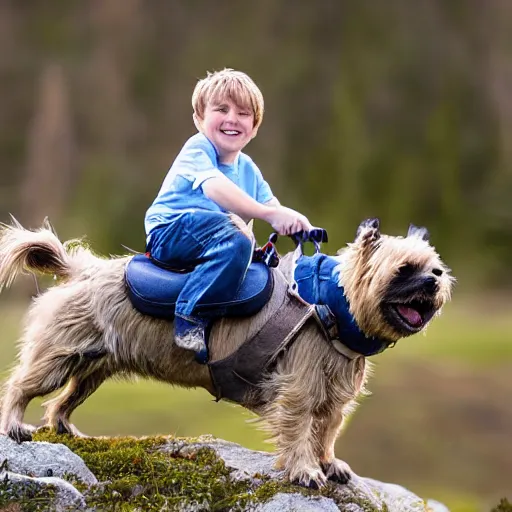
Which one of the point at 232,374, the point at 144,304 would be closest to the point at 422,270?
the point at 232,374

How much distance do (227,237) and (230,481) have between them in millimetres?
986

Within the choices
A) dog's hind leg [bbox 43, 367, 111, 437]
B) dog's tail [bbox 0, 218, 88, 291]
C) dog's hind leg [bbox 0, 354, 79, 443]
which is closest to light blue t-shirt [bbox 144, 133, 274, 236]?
dog's tail [bbox 0, 218, 88, 291]

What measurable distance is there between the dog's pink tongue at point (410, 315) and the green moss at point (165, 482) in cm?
76

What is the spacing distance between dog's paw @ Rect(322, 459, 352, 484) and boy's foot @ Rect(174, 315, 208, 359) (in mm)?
738

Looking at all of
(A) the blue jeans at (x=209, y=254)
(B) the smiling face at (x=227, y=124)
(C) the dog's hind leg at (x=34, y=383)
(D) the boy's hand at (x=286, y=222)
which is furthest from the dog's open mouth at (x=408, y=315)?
(C) the dog's hind leg at (x=34, y=383)

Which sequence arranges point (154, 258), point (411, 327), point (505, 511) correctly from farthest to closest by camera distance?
point (505, 511) → point (154, 258) → point (411, 327)

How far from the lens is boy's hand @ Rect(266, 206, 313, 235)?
3.72 metres

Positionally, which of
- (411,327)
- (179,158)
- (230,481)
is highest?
(179,158)

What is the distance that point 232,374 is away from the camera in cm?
392

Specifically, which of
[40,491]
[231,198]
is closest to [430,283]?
[231,198]

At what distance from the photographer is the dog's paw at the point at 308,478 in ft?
12.5

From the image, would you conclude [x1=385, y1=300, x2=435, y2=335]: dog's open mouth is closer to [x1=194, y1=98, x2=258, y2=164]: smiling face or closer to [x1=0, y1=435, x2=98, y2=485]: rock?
[x1=194, y1=98, x2=258, y2=164]: smiling face

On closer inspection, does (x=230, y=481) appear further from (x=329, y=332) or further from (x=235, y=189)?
(x=235, y=189)

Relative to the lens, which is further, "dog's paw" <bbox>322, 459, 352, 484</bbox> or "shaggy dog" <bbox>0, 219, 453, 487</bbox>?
"dog's paw" <bbox>322, 459, 352, 484</bbox>
